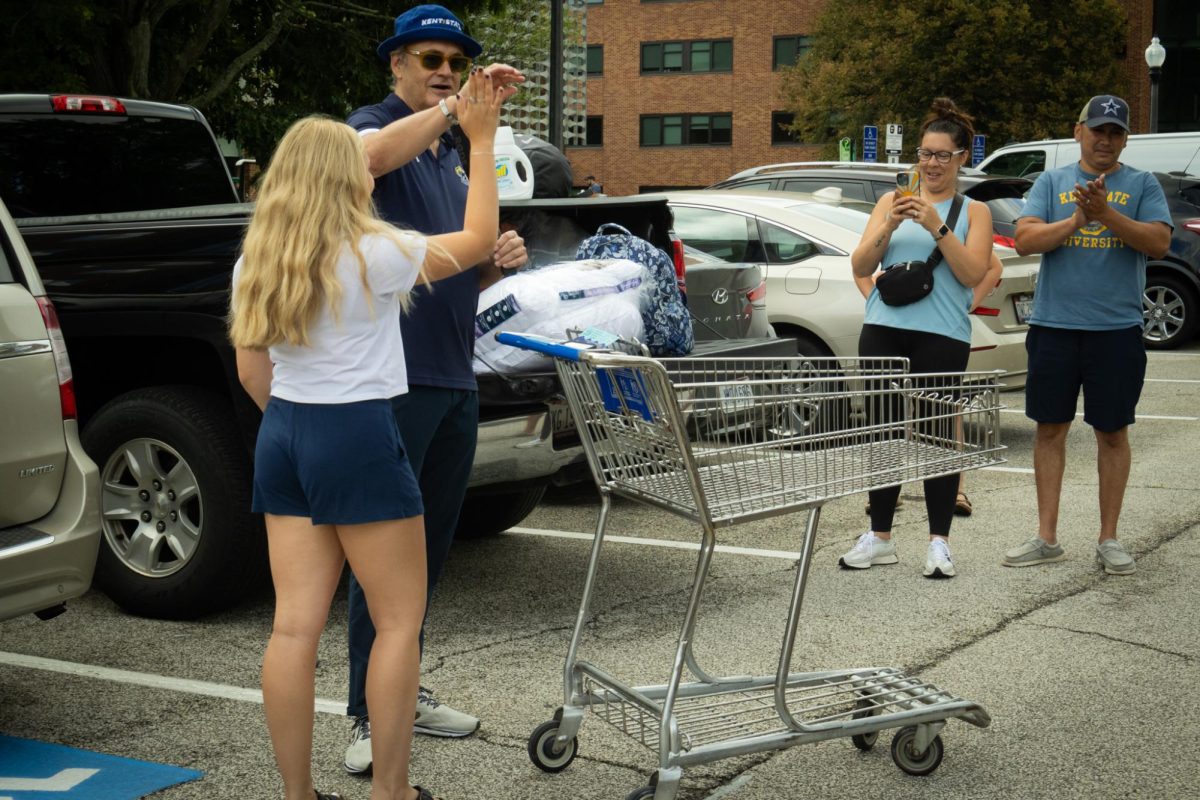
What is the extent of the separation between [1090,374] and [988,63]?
1383 inches

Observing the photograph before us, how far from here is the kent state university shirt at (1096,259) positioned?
245 inches

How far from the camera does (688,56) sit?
57938 millimetres

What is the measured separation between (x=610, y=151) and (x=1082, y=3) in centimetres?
2439

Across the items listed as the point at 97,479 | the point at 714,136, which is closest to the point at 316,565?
the point at 97,479

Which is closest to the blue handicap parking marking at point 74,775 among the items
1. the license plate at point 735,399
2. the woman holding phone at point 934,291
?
the license plate at point 735,399

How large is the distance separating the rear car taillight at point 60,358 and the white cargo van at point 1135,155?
45.4 feet

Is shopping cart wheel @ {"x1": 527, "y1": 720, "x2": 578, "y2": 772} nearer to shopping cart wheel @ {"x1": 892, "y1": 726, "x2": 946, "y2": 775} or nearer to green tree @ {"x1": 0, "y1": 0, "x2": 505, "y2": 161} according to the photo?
shopping cart wheel @ {"x1": 892, "y1": 726, "x2": 946, "y2": 775}

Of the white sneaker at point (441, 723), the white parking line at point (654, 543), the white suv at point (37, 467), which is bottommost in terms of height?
the white parking line at point (654, 543)

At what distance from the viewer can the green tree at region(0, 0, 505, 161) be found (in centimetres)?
1432

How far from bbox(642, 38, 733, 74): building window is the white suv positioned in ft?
180

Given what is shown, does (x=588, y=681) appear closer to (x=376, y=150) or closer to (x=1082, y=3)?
(x=376, y=150)

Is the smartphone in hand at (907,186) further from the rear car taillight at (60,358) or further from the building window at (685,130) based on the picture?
the building window at (685,130)

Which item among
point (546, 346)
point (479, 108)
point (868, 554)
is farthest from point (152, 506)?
point (868, 554)

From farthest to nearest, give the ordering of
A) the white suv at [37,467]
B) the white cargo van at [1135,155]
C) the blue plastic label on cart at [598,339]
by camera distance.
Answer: the white cargo van at [1135,155] < the white suv at [37,467] < the blue plastic label on cart at [598,339]
